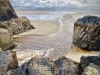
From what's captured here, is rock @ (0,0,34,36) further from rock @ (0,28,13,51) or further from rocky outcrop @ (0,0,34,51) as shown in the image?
rock @ (0,28,13,51)

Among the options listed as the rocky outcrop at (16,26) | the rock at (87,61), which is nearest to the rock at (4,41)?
the rocky outcrop at (16,26)

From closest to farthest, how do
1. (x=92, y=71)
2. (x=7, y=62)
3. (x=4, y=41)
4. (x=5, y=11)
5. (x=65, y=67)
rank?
(x=92, y=71)
(x=65, y=67)
(x=7, y=62)
(x=4, y=41)
(x=5, y=11)

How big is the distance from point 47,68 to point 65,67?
50 cm

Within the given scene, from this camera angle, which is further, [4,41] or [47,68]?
[4,41]

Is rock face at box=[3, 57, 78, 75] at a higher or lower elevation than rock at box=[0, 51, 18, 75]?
higher

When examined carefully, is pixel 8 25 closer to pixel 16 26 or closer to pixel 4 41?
pixel 16 26

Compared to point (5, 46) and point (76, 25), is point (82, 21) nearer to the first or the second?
point (76, 25)

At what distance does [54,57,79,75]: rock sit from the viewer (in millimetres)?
5043

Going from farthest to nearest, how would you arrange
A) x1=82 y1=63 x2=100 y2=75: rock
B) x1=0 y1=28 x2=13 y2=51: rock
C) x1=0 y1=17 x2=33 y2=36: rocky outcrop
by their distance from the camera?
1. x1=0 y1=17 x2=33 y2=36: rocky outcrop
2. x1=0 y1=28 x2=13 y2=51: rock
3. x1=82 y1=63 x2=100 y2=75: rock

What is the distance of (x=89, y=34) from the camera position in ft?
38.2

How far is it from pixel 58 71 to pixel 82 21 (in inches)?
315

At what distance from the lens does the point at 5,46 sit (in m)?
11.8

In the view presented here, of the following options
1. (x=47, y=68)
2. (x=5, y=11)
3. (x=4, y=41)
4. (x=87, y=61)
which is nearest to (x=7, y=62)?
(x=47, y=68)

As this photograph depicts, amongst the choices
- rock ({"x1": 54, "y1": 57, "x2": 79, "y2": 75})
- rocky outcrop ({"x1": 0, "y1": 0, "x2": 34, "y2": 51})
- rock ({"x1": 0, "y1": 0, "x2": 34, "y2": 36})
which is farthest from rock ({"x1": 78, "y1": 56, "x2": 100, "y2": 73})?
rock ({"x1": 0, "y1": 0, "x2": 34, "y2": 36})
